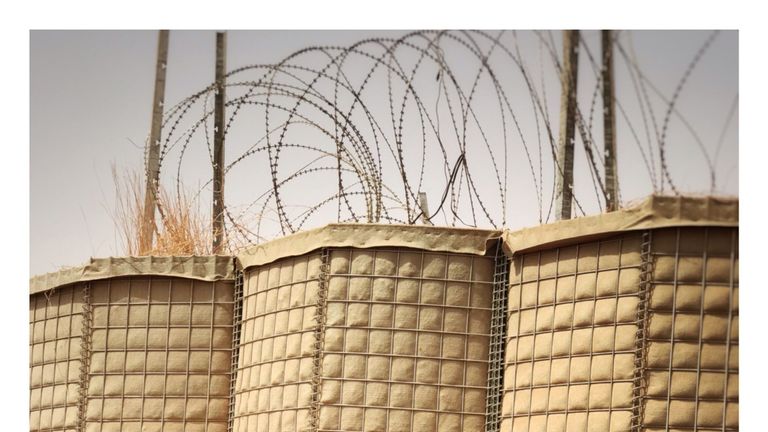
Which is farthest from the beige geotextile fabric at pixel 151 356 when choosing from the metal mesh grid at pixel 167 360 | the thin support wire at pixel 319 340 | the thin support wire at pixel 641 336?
the thin support wire at pixel 641 336

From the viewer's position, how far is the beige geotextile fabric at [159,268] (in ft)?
22.0

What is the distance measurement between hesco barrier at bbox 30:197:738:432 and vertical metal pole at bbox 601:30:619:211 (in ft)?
0.98

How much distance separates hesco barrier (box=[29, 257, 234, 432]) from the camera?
21.9 ft

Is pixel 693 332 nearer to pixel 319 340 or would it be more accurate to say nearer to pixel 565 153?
pixel 565 153

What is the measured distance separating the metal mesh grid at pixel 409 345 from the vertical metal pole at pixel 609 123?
2.19 ft

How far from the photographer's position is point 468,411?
5.71 metres

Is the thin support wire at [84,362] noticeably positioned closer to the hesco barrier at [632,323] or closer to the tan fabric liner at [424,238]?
the tan fabric liner at [424,238]

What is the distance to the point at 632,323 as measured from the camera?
16.6 feet

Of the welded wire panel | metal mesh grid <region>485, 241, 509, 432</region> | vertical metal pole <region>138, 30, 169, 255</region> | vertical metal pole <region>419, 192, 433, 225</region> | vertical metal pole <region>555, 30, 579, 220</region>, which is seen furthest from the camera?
vertical metal pole <region>138, 30, 169, 255</region>

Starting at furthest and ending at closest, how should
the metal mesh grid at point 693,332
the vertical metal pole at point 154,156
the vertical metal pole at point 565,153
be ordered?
1. the vertical metal pole at point 154,156
2. the vertical metal pole at point 565,153
3. the metal mesh grid at point 693,332

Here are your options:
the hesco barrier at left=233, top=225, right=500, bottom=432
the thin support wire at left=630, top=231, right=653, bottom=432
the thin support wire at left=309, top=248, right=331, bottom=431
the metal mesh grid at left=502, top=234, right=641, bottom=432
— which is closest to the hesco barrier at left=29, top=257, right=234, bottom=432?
the hesco barrier at left=233, top=225, right=500, bottom=432

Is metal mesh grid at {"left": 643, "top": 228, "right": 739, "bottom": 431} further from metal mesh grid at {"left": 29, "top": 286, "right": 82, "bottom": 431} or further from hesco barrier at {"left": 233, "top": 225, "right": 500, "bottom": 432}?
metal mesh grid at {"left": 29, "top": 286, "right": 82, "bottom": 431}

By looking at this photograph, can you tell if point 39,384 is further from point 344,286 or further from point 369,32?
point 369,32
